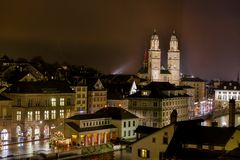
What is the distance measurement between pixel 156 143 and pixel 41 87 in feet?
97.4

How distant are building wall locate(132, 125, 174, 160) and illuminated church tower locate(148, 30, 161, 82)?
70.0 m

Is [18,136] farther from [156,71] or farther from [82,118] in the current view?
[156,71]

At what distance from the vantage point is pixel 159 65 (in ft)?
333

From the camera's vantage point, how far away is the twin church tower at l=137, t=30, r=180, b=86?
10125 cm

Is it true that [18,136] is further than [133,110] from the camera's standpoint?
No

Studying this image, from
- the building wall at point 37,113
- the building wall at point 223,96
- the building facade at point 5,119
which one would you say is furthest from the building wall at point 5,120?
the building wall at point 223,96

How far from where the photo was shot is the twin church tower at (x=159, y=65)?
10125 centimetres

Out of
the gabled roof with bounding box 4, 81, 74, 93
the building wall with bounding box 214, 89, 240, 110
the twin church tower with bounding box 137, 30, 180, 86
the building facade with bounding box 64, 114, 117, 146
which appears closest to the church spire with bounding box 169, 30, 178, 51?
the twin church tower with bounding box 137, 30, 180, 86

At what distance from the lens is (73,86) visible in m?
66.2

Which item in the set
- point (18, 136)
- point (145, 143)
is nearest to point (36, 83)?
point (18, 136)

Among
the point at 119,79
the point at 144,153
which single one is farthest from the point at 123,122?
the point at 119,79

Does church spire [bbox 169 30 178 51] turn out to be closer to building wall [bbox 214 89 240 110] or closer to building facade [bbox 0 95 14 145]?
building wall [bbox 214 89 240 110]

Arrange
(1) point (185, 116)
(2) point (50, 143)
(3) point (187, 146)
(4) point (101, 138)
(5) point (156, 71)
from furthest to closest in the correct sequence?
1. (5) point (156, 71)
2. (1) point (185, 116)
3. (4) point (101, 138)
4. (2) point (50, 143)
5. (3) point (187, 146)

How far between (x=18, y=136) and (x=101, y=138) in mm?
8745
